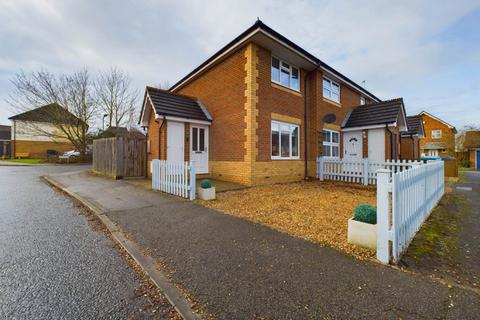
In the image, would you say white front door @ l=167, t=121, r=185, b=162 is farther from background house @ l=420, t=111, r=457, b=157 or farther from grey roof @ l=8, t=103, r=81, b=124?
background house @ l=420, t=111, r=457, b=157

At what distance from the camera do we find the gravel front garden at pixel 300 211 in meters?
3.89

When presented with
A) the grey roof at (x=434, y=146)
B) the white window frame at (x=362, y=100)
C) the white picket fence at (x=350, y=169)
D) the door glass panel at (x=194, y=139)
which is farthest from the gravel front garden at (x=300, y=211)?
the grey roof at (x=434, y=146)

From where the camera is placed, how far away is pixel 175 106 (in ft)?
34.4

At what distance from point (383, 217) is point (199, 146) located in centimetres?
927

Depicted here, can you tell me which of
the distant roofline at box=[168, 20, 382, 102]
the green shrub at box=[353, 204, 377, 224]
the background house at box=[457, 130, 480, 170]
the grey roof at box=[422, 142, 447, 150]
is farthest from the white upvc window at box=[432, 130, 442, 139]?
the green shrub at box=[353, 204, 377, 224]

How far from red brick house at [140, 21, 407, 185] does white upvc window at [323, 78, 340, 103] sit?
7 cm

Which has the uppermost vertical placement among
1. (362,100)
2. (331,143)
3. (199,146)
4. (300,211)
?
(362,100)

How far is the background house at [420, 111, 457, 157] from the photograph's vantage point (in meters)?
35.1

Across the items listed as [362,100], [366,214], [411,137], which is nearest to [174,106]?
[366,214]

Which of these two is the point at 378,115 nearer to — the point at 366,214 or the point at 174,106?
the point at 174,106

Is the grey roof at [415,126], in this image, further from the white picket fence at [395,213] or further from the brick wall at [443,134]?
the brick wall at [443,134]

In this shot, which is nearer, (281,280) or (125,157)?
(281,280)

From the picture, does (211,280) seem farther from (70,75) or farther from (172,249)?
(70,75)

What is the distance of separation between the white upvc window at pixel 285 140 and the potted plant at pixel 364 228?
6.86 meters
